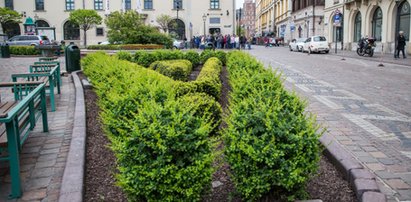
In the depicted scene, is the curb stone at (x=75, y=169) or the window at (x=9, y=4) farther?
the window at (x=9, y=4)

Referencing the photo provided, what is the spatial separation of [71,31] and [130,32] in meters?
27.2

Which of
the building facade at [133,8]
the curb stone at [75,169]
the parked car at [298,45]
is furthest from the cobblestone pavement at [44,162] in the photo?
the building facade at [133,8]

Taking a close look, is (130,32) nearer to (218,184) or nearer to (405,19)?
(405,19)

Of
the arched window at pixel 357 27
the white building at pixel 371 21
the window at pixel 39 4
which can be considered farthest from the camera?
the window at pixel 39 4

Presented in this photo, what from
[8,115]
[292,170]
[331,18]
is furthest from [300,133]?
[331,18]

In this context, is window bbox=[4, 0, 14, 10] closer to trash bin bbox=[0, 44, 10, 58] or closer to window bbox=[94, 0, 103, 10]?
window bbox=[94, 0, 103, 10]

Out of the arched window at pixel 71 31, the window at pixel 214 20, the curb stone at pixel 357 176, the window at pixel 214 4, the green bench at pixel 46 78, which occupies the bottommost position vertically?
the curb stone at pixel 357 176

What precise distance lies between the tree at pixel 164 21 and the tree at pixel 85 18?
702 cm

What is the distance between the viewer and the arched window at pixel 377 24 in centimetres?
3138

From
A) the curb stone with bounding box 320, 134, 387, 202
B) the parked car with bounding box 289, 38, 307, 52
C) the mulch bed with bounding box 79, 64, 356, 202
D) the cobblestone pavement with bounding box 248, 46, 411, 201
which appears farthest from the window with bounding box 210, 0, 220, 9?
the curb stone with bounding box 320, 134, 387, 202

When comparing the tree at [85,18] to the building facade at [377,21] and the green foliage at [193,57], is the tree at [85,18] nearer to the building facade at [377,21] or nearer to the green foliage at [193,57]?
the building facade at [377,21]

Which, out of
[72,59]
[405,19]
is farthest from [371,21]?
[72,59]

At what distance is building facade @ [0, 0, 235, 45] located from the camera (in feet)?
170

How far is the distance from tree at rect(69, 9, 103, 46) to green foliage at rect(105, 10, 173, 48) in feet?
63.6
